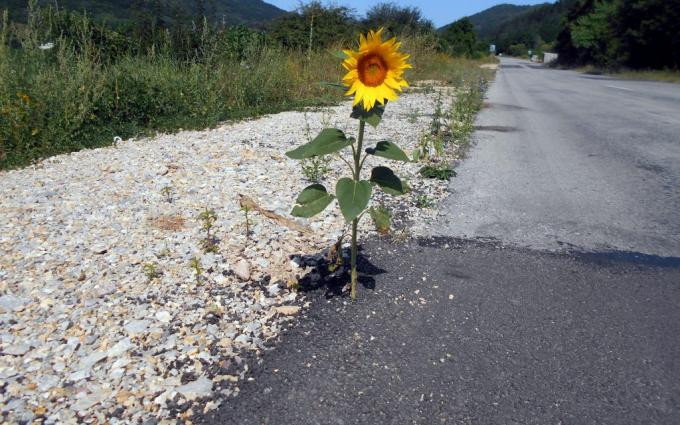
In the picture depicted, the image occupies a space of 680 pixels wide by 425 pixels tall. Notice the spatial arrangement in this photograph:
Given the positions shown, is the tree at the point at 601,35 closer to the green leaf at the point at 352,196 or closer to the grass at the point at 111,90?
the grass at the point at 111,90

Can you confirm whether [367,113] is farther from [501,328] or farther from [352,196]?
[501,328]

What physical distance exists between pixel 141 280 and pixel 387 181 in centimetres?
136

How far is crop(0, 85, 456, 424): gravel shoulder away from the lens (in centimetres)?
181

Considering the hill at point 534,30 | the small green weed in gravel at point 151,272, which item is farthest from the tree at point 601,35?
the hill at point 534,30

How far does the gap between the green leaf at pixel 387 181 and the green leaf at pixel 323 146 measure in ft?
0.75

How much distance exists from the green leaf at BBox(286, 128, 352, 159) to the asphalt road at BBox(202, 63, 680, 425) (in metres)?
0.76

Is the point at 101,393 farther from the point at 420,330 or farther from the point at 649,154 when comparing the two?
the point at 649,154

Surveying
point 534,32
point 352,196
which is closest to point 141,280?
point 352,196

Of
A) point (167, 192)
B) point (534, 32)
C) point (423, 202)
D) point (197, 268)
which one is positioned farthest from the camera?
point (534, 32)

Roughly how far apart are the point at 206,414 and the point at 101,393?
1.33 ft

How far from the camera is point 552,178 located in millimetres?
4715

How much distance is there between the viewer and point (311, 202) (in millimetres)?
2262

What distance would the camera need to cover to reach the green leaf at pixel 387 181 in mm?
2229

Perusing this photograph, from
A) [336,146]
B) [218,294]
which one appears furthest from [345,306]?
[336,146]
